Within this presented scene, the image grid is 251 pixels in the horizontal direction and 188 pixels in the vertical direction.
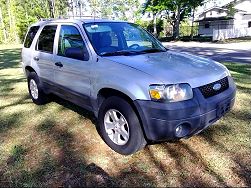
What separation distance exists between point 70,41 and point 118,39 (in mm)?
807

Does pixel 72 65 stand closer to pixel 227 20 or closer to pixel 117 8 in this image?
pixel 227 20

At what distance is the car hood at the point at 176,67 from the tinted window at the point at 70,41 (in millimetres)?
544

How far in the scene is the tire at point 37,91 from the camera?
241 inches

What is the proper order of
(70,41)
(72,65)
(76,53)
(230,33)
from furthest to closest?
(230,33), (70,41), (72,65), (76,53)

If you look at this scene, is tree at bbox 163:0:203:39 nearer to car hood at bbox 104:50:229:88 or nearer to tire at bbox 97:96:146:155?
car hood at bbox 104:50:229:88

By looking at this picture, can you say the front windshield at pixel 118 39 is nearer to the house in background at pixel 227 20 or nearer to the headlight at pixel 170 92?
the headlight at pixel 170 92

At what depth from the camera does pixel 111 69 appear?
393cm

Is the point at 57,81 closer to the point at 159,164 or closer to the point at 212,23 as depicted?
the point at 159,164

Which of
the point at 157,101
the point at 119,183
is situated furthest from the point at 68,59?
the point at 119,183

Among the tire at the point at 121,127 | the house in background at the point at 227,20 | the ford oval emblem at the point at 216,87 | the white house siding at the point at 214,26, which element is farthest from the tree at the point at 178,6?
the tire at the point at 121,127

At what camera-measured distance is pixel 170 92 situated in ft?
11.2

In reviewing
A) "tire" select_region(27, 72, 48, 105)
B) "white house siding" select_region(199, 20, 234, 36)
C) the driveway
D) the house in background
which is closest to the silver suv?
"tire" select_region(27, 72, 48, 105)

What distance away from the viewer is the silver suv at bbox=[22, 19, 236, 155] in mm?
3438

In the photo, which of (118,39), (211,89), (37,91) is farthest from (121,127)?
(37,91)
